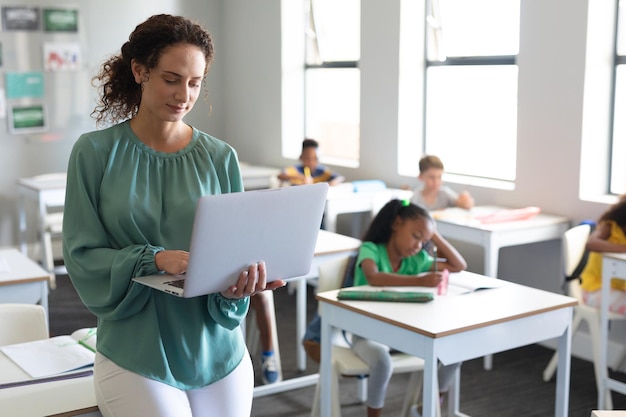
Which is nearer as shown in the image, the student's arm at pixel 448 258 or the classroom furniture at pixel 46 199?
the student's arm at pixel 448 258

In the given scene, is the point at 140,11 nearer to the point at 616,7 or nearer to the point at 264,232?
the point at 616,7

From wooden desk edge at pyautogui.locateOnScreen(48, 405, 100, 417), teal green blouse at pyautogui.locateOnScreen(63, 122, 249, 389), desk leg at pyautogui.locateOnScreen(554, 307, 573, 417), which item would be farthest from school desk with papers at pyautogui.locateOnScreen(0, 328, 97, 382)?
desk leg at pyautogui.locateOnScreen(554, 307, 573, 417)

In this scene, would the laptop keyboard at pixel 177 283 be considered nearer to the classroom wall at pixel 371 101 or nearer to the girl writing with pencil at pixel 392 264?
the classroom wall at pixel 371 101

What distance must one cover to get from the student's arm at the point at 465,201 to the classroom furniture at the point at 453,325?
158 cm

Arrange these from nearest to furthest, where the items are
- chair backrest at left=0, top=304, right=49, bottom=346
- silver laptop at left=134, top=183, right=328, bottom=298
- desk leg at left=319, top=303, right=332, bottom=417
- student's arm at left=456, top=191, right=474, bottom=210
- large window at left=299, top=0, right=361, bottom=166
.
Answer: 1. silver laptop at left=134, top=183, right=328, bottom=298
2. chair backrest at left=0, top=304, right=49, bottom=346
3. desk leg at left=319, top=303, right=332, bottom=417
4. student's arm at left=456, top=191, right=474, bottom=210
5. large window at left=299, top=0, right=361, bottom=166

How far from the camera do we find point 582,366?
13.7 ft

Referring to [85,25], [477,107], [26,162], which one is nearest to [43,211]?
[26,162]

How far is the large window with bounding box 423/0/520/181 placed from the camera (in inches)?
191

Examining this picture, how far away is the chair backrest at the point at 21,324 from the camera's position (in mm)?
2418

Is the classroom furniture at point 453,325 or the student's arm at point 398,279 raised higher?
the student's arm at point 398,279

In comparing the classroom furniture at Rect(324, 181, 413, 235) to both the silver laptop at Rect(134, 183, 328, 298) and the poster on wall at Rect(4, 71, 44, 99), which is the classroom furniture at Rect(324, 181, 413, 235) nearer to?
the poster on wall at Rect(4, 71, 44, 99)

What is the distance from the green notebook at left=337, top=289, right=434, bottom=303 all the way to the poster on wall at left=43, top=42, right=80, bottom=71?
4.51 meters

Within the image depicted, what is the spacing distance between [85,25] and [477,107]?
3325mm

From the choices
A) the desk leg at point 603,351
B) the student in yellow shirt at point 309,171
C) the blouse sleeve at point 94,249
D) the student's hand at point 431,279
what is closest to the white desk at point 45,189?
the student in yellow shirt at point 309,171
